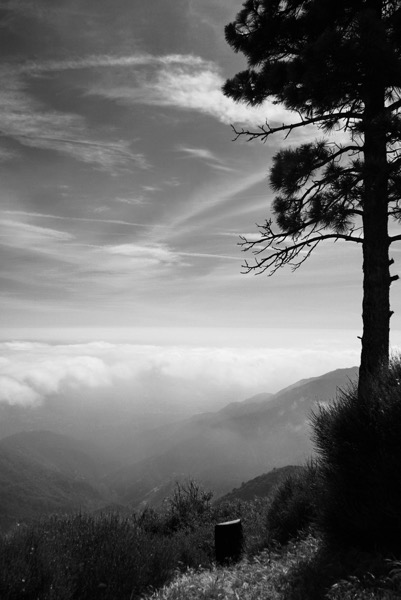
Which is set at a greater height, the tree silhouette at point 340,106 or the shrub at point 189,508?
the tree silhouette at point 340,106

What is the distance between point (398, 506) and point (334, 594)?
1.65 m

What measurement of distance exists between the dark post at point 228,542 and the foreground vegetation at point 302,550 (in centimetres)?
24

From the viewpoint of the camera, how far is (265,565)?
23.7ft

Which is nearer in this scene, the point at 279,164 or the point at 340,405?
the point at 340,405

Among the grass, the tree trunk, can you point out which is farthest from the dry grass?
the tree trunk

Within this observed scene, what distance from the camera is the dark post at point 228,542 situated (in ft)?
28.0

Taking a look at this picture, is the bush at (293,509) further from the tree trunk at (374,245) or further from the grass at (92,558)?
the tree trunk at (374,245)

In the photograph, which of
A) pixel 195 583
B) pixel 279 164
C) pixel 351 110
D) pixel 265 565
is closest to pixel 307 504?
pixel 265 565

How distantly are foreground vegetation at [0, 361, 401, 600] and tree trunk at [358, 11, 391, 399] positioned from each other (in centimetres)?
326

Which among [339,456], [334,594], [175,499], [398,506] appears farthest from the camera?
[175,499]

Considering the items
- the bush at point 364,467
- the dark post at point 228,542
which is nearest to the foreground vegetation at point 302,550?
the bush at point 364,467

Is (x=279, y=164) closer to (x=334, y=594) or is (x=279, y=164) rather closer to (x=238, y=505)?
(x=334, y=594)

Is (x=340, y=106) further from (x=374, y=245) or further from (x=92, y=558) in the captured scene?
(x=92, y=558)

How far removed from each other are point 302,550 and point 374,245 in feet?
21.8
